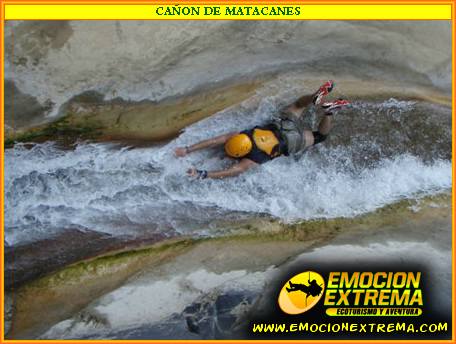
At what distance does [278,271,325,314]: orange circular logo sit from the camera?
4.16m

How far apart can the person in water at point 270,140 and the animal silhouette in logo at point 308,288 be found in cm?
126

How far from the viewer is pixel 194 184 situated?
170 inches

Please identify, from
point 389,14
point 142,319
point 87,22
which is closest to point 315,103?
point 389,14

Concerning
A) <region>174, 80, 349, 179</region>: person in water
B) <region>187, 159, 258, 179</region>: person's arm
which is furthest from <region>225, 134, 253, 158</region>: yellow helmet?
<region>187, 159, 258, 179</region>: person's arm

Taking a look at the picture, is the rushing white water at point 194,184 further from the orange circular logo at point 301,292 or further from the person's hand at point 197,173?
the orange circular logo at point 301,292

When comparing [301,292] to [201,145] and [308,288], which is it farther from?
[201,145]

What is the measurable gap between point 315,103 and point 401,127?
1224 millimetres

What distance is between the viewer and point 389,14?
4195mm

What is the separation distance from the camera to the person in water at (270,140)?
4.12 m

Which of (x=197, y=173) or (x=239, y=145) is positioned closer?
(x=239, y=145)

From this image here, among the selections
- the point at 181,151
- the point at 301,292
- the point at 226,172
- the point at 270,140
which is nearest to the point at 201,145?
the point at 181,151

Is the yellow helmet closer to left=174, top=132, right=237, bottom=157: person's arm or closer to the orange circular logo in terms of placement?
left=174, top=132, right=237, bottom=157: person's arm

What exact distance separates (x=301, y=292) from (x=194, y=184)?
5.01ft

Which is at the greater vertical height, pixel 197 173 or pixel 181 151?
pixel 181 151
